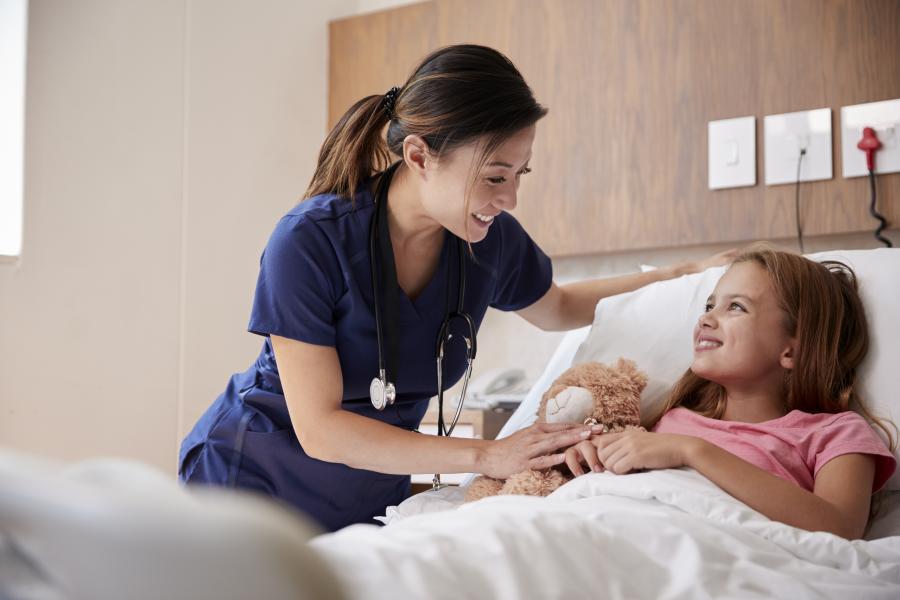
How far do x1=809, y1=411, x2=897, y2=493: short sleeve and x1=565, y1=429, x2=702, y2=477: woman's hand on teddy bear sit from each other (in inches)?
8.9

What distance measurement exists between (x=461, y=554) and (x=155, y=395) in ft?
6.87

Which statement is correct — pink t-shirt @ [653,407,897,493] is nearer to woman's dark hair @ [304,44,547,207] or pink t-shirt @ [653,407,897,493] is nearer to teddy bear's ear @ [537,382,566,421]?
teddy bear's ear @ [537,382,566,421]

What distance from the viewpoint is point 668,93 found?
2576 millimetres

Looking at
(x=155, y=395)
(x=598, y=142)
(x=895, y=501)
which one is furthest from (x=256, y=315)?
(x=598, y=142)

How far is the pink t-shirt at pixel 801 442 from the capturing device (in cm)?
136

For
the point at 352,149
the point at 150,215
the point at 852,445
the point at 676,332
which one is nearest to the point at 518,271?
the point at 676,332

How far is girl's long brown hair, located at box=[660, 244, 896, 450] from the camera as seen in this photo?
61.4 inches

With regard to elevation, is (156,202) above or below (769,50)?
below

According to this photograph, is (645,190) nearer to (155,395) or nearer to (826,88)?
(826,88)

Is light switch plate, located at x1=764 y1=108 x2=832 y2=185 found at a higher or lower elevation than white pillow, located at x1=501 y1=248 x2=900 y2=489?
higher

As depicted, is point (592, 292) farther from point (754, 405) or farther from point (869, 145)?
point (869, 145)

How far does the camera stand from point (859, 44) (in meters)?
2.29

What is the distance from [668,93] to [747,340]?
4.00ft

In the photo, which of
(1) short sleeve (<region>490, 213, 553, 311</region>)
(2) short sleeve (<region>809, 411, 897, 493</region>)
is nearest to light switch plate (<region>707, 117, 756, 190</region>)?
(1) short sleeve (<region>490, 213, 553, 311</region>)
